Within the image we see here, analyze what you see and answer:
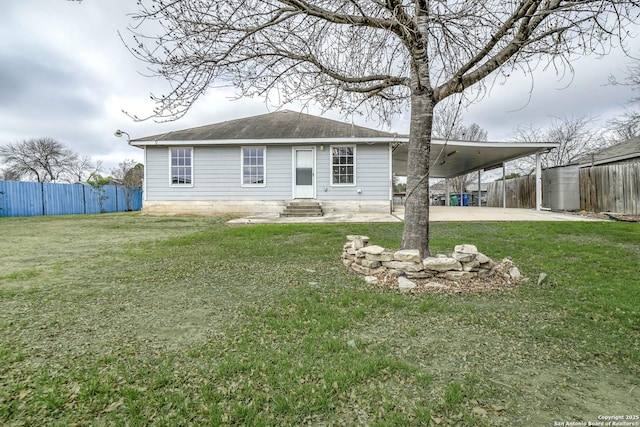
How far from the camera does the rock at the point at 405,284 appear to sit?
11.1 ft

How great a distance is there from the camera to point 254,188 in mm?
12070

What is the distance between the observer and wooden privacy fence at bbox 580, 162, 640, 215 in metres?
10.4

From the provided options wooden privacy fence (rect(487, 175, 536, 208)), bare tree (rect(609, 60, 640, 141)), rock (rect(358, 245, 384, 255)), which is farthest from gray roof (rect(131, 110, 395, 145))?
bare tree (rect(609, 60, 640, 141))

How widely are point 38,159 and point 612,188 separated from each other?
38683 millimetres

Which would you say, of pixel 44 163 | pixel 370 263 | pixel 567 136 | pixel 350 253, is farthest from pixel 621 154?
pixel 44 163

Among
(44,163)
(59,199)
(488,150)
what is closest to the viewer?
(488,150)

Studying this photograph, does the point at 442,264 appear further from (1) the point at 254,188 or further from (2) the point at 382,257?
(1) the point at 254,188

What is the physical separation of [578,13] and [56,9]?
5.92 meters

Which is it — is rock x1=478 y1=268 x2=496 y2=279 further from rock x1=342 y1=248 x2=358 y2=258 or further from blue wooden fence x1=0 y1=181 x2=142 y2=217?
blue wooden fence x1=0 y1=181 x2=142 y2=217

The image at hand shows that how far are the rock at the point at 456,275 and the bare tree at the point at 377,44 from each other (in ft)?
1.53

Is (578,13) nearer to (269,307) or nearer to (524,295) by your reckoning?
(524,295)

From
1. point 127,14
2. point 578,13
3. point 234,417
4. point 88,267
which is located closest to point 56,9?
point 127,14

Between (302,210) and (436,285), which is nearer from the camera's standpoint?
(436,285)

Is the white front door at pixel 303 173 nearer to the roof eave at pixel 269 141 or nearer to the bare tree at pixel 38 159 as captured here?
the roof eave at pixel 269 141
